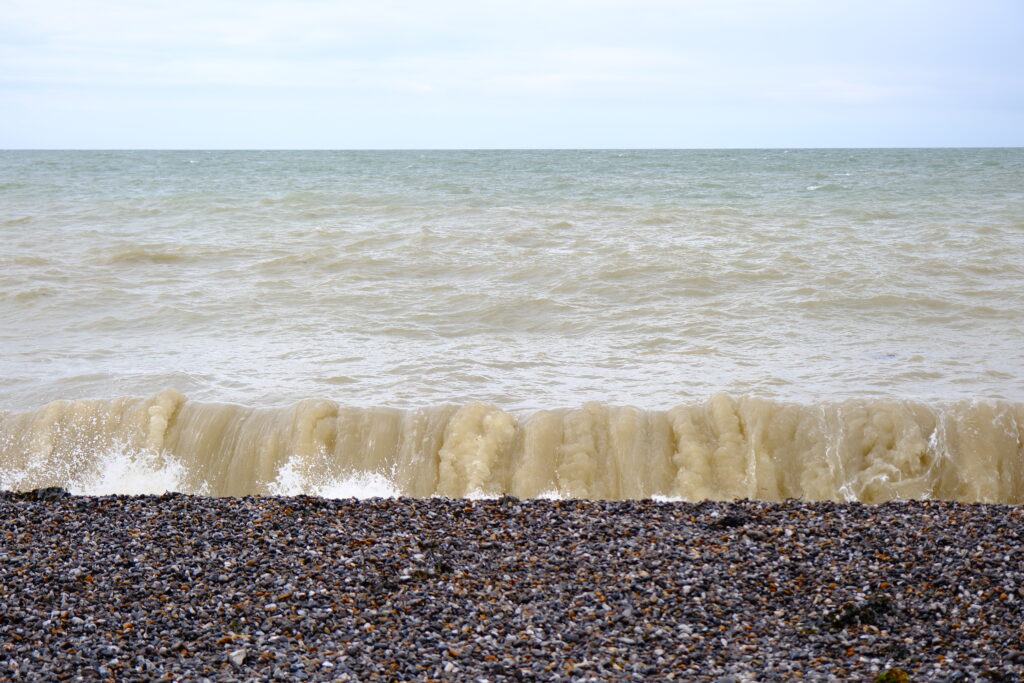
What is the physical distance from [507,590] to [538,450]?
283cm

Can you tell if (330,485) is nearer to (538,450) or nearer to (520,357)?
(538,450)

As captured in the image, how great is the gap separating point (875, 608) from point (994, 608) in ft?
1.90

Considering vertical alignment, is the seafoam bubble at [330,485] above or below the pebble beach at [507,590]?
below

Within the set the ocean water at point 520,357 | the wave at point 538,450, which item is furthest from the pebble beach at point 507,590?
the ocean water at point 520,357

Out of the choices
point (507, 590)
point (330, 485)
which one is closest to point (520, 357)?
point (330, 485)

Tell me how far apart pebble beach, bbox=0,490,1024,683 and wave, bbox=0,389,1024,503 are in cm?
130

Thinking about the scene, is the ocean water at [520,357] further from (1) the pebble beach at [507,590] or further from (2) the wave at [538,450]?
(1) the pebble beach at [507,590]

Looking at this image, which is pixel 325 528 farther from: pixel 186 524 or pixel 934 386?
pixel 934 386

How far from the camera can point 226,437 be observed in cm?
776

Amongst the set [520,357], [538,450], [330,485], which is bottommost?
[330,485]

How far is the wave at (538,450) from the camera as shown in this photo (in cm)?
715

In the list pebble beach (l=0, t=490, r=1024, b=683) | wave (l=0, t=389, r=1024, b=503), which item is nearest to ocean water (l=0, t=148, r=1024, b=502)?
wave (l=0, t=389, r=1024, b=503)

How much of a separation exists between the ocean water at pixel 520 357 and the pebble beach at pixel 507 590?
1.50 metres

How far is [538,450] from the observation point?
24.5ft
